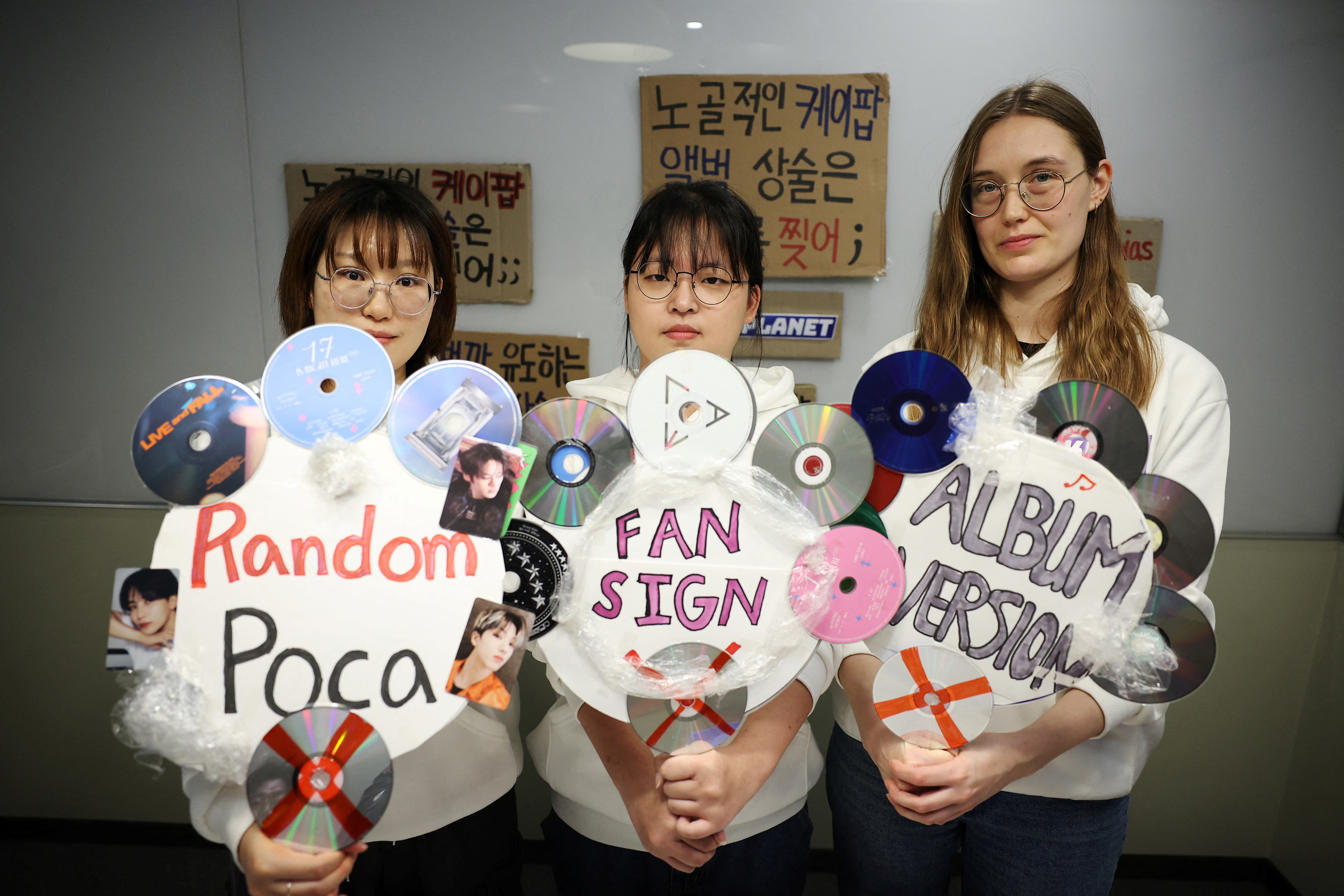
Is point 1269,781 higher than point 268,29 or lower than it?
lower

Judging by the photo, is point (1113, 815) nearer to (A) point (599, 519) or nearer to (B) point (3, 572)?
(A) point (599, 519)

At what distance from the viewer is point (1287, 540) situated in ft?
5.21

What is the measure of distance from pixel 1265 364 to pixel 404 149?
1869 mm

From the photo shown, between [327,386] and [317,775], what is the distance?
34 centimetres

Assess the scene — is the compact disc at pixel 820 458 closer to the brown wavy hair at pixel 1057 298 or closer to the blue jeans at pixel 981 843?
the brown wavy hair at pixel 1057 298

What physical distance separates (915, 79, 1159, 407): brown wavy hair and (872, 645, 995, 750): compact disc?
1.24 ft

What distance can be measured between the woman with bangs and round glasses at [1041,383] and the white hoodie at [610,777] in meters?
0.08

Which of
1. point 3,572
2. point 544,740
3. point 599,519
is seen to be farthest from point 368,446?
point 3,572

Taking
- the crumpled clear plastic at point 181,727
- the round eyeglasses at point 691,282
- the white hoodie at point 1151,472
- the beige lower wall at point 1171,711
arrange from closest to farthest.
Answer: the crumpled clear plastic at point 181,727 < the white hoodie at point 1151,472 < the round eyeglasses at point 691,282 < the beige lower wall at point 1171,711

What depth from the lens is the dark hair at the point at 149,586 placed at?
63cm

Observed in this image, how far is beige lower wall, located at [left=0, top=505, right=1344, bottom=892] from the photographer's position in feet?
5.20

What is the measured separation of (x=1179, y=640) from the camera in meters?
0.69

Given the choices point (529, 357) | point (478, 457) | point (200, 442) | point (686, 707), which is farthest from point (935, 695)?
point (529, 357)

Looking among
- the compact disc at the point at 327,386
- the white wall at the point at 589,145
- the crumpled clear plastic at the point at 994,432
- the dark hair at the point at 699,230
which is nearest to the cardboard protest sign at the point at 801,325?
the white wall at the point at 589,145
